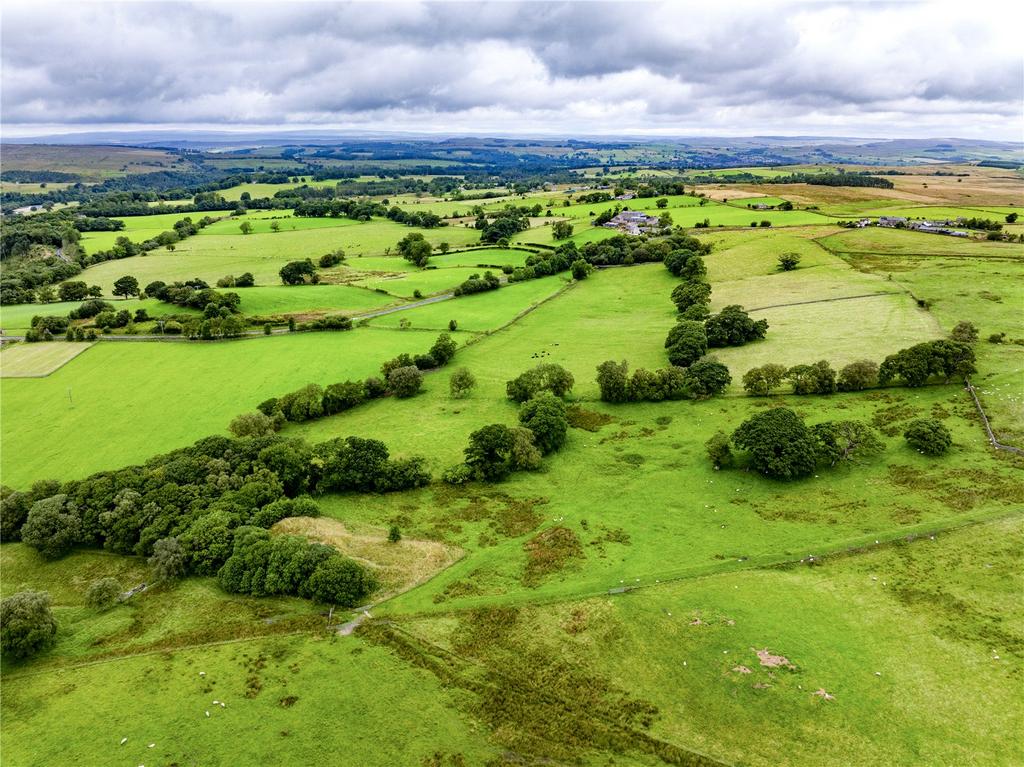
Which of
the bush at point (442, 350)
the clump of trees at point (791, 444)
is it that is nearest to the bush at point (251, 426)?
the bush at point (442, 350)

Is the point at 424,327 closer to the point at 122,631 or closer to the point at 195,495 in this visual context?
the point at 195,495

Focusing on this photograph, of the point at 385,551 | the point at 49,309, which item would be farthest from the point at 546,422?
the point at 49,309

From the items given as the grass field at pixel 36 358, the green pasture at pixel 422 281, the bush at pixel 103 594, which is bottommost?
the bush at pixel 103 594

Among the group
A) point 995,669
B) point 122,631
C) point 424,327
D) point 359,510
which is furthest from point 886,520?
point 424,327

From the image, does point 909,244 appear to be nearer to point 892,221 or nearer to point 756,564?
point 892,221

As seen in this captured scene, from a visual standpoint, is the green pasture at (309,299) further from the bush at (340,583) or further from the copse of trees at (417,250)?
the bush at (340,583)

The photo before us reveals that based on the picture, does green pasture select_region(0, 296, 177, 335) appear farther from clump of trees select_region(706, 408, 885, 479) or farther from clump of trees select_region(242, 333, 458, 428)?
clump of trees select_region(706, 408, 885, 479)
